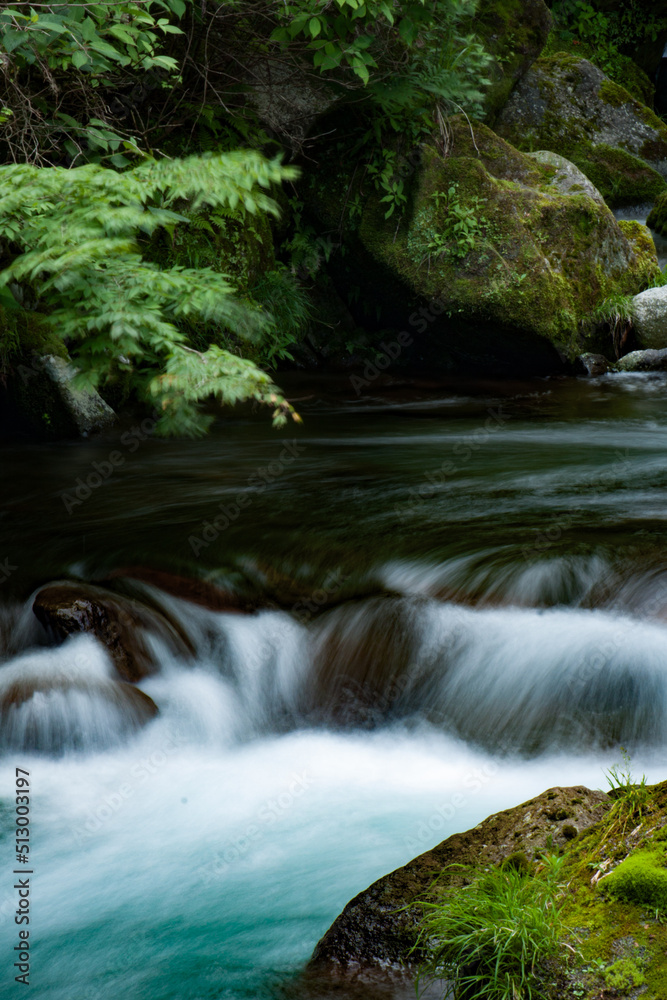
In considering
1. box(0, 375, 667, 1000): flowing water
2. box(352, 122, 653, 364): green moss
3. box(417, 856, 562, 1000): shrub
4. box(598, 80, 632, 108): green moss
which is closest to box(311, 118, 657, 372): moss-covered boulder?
box(352, 122, 653, 364): green moss

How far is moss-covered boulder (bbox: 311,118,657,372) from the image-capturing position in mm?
8602

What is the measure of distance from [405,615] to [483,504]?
54.6 inches

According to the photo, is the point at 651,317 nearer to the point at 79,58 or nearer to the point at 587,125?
the point at 587,125

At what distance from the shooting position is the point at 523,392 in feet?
27.5

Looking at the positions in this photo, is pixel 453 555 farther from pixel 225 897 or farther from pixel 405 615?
pixel 225 897

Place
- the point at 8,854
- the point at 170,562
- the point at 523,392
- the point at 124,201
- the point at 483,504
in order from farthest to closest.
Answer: the point at 523,392 → the point at 483,504 → the point at 170,562 → the point at 124,201 → the point at 8,854

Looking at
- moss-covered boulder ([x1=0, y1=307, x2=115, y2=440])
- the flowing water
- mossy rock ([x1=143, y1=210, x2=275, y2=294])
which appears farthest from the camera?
mossy rock ([x1=143, y1=210, x2=275, y2=294])

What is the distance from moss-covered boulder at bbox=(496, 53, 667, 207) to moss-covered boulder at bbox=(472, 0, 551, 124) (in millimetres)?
1050

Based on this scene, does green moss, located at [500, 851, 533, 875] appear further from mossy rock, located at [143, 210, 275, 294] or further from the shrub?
mossy rock, located at [143, 210, 275, 294]

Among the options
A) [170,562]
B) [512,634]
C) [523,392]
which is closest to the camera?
[512,634]

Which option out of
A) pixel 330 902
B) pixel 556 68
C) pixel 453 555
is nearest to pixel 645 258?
pixel 556 68

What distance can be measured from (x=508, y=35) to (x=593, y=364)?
490cm

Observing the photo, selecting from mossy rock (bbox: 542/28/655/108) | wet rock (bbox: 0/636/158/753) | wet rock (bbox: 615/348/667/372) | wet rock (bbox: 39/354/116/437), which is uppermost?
mossy rock (bbox: 542/28/655/108)

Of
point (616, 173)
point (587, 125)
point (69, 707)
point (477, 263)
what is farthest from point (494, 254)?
point (69, 707)
